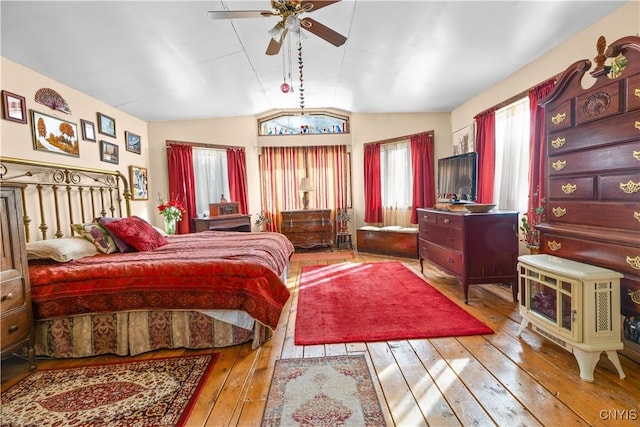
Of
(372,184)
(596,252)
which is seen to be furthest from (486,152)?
(596,252)

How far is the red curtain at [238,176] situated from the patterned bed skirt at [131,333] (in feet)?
11.0

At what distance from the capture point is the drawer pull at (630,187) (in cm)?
157

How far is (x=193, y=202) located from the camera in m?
5.06

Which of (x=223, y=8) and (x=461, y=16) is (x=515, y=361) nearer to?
(x=461, y=16)

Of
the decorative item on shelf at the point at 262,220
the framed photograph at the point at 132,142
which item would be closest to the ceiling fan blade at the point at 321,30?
the framed photograph at the point at 132,142

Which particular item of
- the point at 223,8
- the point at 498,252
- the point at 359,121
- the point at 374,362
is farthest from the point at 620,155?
the point at 359,121

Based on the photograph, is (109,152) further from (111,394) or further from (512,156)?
(512,156)

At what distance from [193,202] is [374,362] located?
429cm

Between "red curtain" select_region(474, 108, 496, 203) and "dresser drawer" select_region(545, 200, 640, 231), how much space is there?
6.21 ft

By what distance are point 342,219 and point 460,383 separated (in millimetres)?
4228

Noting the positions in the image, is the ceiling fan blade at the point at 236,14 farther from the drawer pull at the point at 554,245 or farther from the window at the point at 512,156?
the window at the point at 512,156

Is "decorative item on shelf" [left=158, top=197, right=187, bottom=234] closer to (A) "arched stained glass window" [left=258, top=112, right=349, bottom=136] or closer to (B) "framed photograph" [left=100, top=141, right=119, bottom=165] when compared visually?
(B) "framed photograph" [left=100, top=141, right=119, bottom=165]

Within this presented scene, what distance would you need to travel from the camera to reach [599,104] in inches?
69.1

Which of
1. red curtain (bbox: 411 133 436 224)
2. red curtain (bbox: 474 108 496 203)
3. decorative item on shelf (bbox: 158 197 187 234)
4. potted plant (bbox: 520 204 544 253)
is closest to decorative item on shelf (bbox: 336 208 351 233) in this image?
red curtain (bbox: 411 133 436 224)
